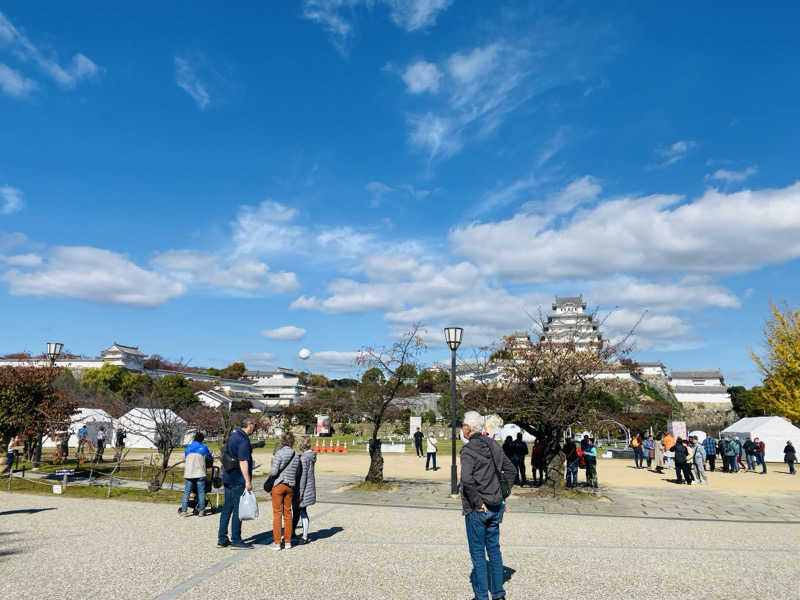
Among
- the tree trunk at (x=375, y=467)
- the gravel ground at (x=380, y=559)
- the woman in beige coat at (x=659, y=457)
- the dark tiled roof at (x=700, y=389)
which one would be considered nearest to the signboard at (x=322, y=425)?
the woman in beige coat at (x=659, y=457)

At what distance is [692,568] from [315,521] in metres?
6.50

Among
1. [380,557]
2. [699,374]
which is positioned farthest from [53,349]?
[699,374]

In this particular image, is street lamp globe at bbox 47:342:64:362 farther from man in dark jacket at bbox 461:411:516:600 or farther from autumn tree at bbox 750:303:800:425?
autumn tree at bbox 750:303:800:425

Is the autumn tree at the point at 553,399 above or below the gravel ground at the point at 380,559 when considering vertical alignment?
above

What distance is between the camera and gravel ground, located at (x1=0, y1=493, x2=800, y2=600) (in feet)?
19.7

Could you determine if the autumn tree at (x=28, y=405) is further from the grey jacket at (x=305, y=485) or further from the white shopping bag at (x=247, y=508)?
the grey jacket at (x=305, y=485)

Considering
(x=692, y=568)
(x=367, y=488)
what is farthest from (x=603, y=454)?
(x=692, y=568)

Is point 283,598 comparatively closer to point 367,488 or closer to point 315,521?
point 315,521

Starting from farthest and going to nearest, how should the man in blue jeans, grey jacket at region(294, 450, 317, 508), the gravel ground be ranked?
1. grey jacket at region(294, 450, 317, 508)
2. the man in blue jeans
3. the gravel ground

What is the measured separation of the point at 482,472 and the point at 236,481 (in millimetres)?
4062

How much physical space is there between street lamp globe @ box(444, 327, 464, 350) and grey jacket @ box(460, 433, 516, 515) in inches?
380

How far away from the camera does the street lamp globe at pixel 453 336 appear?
15.3 m

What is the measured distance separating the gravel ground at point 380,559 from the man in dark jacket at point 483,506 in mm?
702

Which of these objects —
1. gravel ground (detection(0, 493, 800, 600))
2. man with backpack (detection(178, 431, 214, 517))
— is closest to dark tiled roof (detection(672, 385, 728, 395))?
gravel ground (detection(0, 493, 800, 600))
